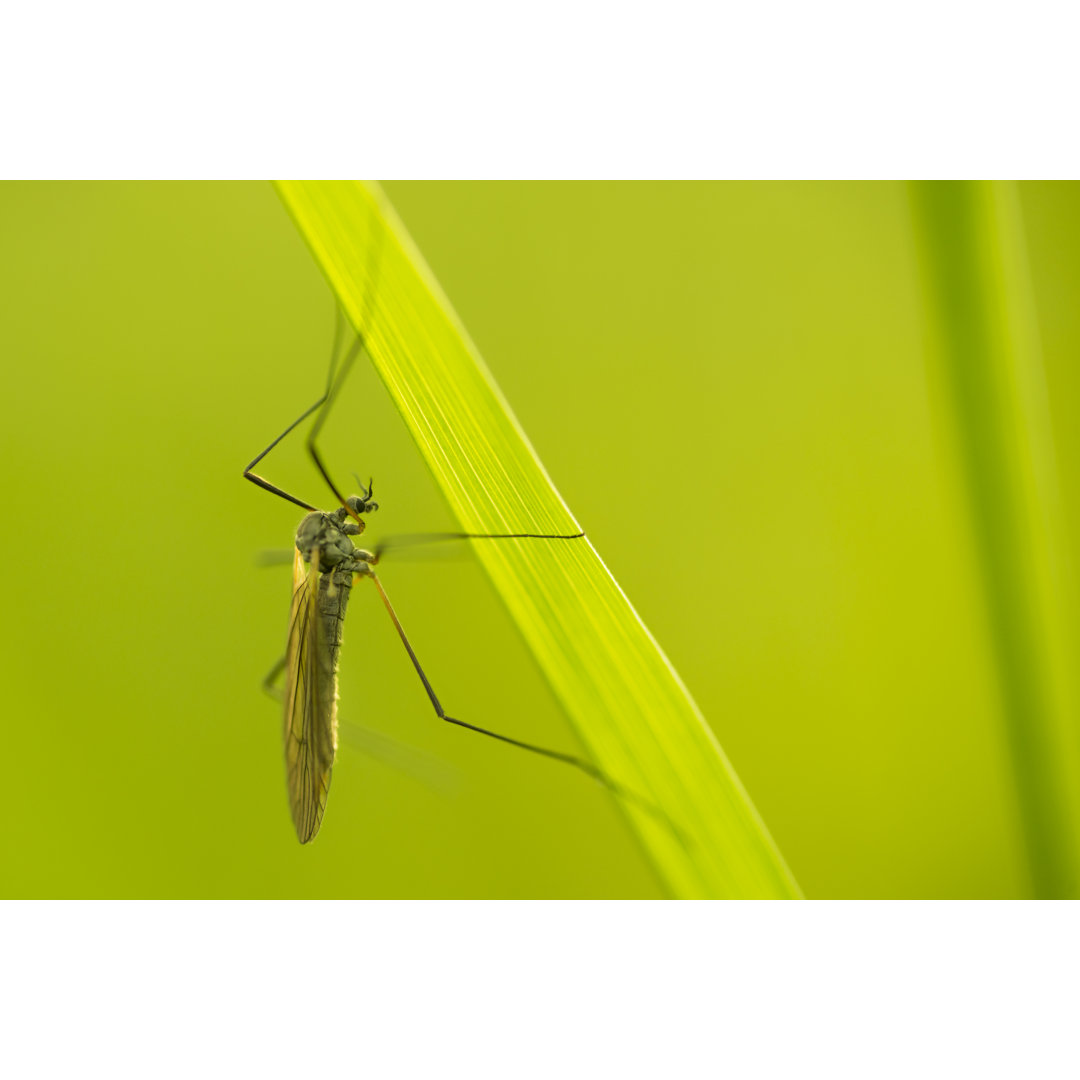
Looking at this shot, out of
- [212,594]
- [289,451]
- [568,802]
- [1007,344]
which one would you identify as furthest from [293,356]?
[1007,344]

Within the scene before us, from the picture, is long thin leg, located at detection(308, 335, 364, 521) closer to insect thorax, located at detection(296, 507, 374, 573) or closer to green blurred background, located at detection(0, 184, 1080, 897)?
insect thorax, located at detection(296, 507, 374, 573)

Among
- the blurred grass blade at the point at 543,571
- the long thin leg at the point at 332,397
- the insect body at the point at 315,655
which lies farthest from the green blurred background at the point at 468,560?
the blurred grass blade at the point at 543,571

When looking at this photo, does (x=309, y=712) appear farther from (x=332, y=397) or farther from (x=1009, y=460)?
(x=1009, y=460)

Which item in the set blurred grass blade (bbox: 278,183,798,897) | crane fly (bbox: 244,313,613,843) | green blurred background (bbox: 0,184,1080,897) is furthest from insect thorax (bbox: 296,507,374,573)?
blurred grass blade (bbox: 278,183,798,897)

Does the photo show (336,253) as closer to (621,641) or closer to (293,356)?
(621,641)

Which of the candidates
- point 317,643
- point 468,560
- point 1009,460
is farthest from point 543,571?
point 468,560
